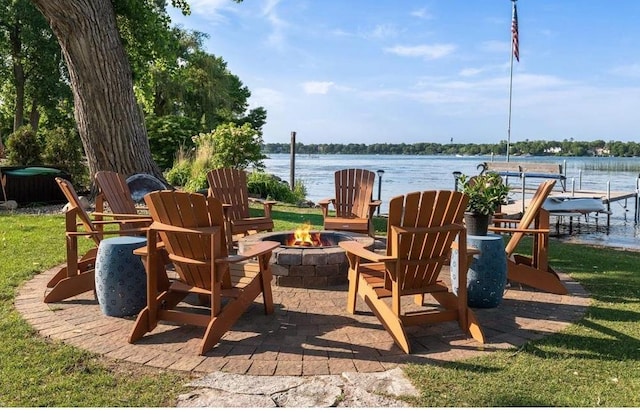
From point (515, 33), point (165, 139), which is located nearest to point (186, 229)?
point (515, 33)

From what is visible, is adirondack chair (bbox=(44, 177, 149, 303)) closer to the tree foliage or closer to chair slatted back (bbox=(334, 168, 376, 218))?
chair slatted back (bbox=(334, 168, 376, 218))

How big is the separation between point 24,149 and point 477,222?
11194mm

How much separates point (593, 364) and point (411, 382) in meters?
A: 1.04

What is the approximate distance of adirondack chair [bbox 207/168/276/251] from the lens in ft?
18.5

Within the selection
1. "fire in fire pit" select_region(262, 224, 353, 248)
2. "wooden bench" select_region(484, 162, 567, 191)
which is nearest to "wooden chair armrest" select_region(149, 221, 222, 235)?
"fire in fire pit" select_region(262, 224, 353, 248)

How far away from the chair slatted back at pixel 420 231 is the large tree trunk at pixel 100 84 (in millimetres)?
6925

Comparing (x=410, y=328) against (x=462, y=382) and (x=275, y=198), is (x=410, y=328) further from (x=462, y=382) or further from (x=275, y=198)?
(x=275, y=198)

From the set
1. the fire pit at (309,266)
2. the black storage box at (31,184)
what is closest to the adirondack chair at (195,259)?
the fire pit at (309,266)

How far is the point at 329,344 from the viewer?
9.87 feet

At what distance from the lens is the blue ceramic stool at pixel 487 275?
3707 millimetres

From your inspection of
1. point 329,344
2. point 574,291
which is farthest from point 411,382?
point 574,291

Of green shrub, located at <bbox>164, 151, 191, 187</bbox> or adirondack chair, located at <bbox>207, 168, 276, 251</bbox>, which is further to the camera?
green shrub, located at <bbox>164, 151, 191, 187</bbox>

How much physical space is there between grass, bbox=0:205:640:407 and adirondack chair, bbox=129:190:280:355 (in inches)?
17.7

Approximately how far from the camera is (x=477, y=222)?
4047mm
